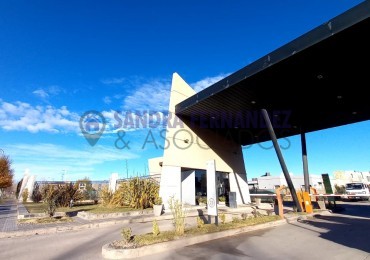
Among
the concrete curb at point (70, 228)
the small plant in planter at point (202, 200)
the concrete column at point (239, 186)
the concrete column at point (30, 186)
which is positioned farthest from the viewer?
the concrete column at point (30, 186)

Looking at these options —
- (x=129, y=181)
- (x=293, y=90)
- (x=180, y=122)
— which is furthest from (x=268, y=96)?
(x=129, y=181)

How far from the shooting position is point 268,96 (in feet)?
47.2

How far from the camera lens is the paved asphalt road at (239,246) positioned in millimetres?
5852

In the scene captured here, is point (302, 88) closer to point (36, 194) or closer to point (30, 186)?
point (36, 194)

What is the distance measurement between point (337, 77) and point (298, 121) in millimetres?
6870

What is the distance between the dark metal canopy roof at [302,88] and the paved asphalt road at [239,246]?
7.00 m

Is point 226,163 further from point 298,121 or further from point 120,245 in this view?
point 120,245

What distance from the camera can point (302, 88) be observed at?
13.1 m

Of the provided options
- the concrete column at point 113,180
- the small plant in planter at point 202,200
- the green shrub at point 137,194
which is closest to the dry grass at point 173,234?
the green shrub at point 137,194

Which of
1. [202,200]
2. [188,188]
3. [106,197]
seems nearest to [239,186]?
[202,200]

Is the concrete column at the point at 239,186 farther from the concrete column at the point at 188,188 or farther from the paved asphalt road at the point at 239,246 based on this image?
the paved asphalt road at the point at 239,246

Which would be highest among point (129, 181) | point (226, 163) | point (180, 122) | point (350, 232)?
point (180, 122)

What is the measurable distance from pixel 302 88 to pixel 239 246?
385 inches

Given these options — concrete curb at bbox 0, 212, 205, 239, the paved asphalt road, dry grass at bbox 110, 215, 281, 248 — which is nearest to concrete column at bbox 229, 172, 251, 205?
concrete curb at bbox 0, 212, 205, 239
